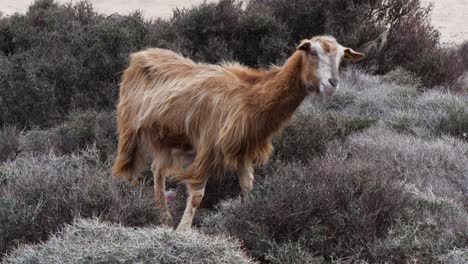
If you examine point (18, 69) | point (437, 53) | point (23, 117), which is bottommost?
point (23, 117)

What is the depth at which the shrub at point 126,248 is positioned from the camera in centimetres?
386

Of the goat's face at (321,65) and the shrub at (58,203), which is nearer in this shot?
the shrub at (58,203)

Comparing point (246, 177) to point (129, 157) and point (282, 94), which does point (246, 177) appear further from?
point (129, 157)

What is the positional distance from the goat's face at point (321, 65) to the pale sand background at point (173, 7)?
51.7ft

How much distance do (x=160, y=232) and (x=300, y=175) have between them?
1.69 m

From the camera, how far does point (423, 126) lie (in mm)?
8148

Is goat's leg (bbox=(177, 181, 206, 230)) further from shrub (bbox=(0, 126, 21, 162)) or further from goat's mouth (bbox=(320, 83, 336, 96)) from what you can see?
shrub (bbox=(0, 126, 21, 162))

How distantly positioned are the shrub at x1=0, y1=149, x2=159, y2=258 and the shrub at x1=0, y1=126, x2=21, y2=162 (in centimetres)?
206

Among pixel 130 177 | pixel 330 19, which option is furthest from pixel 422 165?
pixel 330 19

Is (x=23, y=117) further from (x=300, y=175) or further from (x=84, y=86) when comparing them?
(x=300, y=175)

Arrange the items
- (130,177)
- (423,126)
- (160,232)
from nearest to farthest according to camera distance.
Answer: (160,232), (130,177), (423,126)

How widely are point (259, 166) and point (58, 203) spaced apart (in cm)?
227

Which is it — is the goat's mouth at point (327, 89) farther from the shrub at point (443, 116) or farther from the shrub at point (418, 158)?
the shrub at point (443, 116)

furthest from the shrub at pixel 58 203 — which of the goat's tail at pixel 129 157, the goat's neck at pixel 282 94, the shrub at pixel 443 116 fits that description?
the shrub at pixel 443 116
